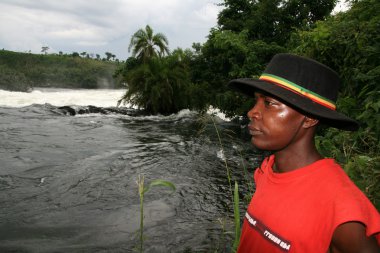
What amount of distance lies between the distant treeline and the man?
2255 inches

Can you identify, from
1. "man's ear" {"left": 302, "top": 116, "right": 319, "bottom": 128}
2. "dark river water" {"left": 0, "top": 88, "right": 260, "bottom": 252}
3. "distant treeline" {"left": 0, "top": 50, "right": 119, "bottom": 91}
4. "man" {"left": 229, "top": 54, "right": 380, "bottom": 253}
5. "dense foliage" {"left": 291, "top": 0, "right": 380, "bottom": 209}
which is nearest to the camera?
"man" {"left": 229, "top": 54, "right": 380, "bottom": 253}

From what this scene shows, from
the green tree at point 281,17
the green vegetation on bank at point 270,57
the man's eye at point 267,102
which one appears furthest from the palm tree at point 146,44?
the man's eye at point 267,102

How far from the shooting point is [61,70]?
61.8m

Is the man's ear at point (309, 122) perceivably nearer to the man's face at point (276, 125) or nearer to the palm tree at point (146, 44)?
the man's face at point (276, 125)

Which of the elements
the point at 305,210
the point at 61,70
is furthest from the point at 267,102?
the point at 61,70

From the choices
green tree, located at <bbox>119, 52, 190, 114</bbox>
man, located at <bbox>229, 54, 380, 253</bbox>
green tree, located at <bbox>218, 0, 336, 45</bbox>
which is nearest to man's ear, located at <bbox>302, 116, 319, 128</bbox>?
man, located at <bbox>229, 54, 380, 253</bbox>

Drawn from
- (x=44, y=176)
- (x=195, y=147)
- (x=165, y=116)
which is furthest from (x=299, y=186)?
(x=165, y=116)

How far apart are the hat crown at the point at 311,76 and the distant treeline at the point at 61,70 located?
Result: 188ft

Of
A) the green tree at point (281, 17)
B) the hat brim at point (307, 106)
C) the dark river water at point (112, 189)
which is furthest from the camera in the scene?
the green tree at point (281, 17)

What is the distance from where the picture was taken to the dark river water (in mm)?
5406

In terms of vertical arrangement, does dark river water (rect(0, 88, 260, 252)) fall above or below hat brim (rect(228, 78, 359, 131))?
below

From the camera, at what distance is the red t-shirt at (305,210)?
133cm

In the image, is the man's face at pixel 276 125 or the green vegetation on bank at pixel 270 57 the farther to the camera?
the green vegetation on bank at pixel 270 57

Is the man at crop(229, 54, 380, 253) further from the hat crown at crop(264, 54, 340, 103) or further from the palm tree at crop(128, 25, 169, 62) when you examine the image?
the palm tree at crop(128, 25, 169, 62)
